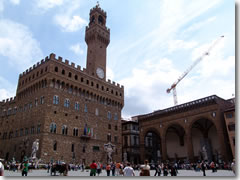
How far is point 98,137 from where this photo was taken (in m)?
38.7

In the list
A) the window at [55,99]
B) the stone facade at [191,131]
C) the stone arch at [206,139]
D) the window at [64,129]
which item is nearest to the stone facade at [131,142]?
the stone facade at [191,131]

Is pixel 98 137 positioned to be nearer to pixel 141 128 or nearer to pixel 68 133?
pixel 68 133

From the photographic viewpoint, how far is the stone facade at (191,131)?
32.1 meters

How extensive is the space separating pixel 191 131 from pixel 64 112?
23.5 m

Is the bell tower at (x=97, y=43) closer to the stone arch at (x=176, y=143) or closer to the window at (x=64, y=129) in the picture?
the window at (x=64, y=129)

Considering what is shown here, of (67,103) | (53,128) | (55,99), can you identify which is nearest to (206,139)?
(67,103)

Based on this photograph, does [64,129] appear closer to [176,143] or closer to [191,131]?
[191,131]

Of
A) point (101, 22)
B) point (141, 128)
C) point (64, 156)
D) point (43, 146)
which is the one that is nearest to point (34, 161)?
point (43, 146)

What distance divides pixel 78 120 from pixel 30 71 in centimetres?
1246

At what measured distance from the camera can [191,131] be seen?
39.3 meters

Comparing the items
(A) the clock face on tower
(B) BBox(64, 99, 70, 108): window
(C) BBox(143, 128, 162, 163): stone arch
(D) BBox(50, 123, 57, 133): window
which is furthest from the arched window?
(C) BBox(143, 128, 162, 163): stone arch

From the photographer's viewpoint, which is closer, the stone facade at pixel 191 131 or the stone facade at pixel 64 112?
the stone facade at pixel 64 112

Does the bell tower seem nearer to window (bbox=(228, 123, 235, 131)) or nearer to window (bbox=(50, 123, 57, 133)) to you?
window (bbox=(50, 123, 57, 133))

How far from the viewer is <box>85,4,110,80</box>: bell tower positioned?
42.4m
